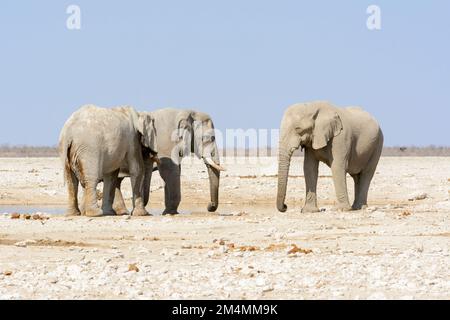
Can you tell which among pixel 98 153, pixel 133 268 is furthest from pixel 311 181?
pixel 133 268

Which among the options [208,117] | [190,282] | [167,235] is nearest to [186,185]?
[208,117]

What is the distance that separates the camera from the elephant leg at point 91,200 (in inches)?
838

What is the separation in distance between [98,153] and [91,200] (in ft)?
2.90

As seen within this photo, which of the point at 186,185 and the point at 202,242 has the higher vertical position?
the point at 202,242

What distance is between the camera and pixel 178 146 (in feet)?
78.4

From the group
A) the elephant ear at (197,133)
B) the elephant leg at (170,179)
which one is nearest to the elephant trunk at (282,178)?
the elephant ear at (197,133)

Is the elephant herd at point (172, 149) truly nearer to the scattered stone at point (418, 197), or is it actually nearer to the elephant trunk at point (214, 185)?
the elephant trunk at point (214, 185)

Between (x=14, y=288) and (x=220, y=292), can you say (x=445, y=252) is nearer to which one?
(x=220, y=292)

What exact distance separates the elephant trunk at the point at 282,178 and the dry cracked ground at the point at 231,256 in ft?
3.42

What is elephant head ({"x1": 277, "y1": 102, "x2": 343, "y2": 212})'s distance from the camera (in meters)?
23.7

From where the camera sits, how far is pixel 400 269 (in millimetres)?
12758

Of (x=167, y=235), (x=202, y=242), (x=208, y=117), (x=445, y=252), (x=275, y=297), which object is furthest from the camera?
(x=208, y=117)

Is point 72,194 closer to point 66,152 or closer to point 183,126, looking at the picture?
point 66,152
